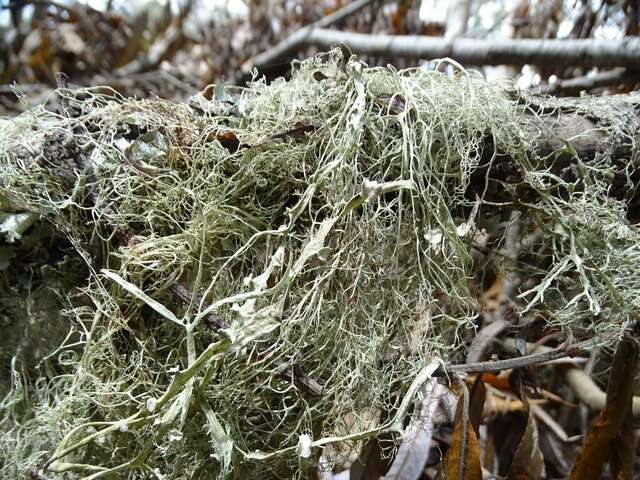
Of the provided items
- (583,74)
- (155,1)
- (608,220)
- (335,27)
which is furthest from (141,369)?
(155,1)

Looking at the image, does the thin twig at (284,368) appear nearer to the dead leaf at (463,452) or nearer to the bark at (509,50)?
the dead leaf at (463,452)

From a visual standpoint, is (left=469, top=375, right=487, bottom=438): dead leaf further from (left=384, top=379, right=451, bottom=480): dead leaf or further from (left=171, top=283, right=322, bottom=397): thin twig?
(left=171, top=283, right=322, bottom=397): thin twig

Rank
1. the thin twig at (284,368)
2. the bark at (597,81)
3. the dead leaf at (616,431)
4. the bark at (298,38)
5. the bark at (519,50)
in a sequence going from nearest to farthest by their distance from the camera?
the thin twig at (284,368) → the dead leaf at (616,431) → the bark at (519,50) → the bark at (597,81) → the bark at (298,38)

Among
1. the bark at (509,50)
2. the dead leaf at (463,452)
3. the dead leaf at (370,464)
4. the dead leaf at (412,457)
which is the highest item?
the bark at (509,50)

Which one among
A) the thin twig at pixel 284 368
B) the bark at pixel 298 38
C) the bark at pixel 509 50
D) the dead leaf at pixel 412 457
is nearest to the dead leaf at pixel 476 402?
the dead leaf at pixel 412 457

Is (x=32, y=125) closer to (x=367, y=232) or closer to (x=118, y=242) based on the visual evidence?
(x=118, y=242)
